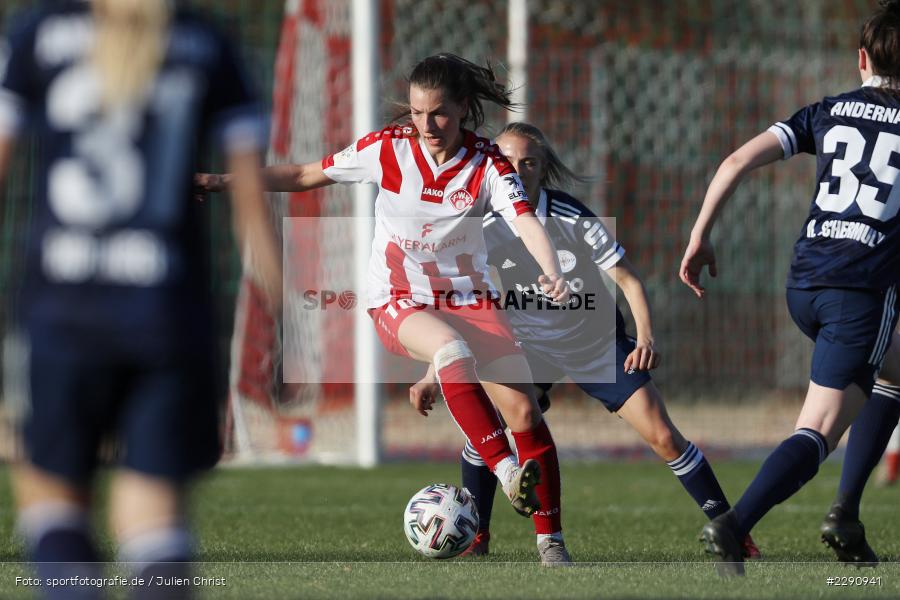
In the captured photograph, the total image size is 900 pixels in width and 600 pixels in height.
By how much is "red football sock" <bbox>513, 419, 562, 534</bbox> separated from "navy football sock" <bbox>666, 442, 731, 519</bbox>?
2.62 ft

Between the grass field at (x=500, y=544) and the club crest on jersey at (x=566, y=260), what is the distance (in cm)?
126

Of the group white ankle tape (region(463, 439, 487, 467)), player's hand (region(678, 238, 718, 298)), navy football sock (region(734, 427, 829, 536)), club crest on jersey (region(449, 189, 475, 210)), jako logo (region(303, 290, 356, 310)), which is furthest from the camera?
jako logo (region(303, 290, 356, 310))

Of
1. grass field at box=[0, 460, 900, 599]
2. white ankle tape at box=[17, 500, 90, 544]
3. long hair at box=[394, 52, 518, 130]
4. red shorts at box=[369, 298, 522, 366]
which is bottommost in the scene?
grass field at box=[0, 460, 900, 599]

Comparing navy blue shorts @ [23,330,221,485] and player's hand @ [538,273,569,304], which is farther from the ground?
player's hand @ [538,273,569,304]

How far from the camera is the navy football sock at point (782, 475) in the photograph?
14.1ft

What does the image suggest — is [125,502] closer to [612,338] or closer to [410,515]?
[410,515]

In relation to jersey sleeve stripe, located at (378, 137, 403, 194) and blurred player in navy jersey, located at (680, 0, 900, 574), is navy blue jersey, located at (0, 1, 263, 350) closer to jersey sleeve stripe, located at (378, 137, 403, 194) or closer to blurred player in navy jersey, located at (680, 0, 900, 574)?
blurred player in navy jersey, located at (680, 0, 900, 574)

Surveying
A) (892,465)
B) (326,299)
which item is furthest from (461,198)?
(892,465)

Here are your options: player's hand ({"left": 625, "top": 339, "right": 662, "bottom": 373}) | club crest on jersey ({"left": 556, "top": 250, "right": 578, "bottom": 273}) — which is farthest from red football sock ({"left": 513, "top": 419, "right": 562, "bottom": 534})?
club crest on jersey ({"left": 556, "top": 250, "right": 578, "bottom": 273})

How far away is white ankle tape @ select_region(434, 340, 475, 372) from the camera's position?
16.4 ft

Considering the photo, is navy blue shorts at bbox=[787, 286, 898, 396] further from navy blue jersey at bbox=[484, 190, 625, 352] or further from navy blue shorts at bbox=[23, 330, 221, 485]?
navy blue shorts at bbox=[23, 330, 221, 485]

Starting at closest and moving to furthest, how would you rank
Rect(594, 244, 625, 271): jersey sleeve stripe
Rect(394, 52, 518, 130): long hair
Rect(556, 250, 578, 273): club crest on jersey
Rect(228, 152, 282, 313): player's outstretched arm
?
Rect(228, 152, 282, 313): player's outstretched arm → Rect(394, 52, 518, 130): long hair → Rect(594, 244, 625, 271): jersey sleeve stripe → Rect(556, 250, 578, 273): club crest on jersey

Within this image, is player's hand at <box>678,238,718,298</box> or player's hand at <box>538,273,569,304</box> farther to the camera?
player's hand at <box>538,273,569,304</box>

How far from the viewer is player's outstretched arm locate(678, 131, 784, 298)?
4430 mm
